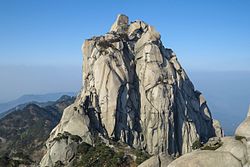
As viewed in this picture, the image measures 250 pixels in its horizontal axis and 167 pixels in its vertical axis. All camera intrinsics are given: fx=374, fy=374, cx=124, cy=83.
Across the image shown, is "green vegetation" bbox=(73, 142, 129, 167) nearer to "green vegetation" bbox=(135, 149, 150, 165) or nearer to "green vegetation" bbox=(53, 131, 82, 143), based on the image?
"green vegetation" bbox=(53, 131, 82, 143)

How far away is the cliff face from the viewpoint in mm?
76562

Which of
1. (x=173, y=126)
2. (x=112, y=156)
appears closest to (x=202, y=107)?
(x=173, y=126)

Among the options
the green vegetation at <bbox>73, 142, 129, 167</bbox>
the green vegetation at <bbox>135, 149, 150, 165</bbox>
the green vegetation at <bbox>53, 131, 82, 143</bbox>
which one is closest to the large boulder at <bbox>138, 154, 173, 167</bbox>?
the green vegetation at <bbox>135, 149, 150, 165</bbox>

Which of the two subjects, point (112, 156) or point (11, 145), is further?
point (11, 145)

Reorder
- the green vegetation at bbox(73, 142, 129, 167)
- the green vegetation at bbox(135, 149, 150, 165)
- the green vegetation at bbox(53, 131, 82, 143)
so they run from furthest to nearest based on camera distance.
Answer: the green vegetation at bbox(53, 131, 82, 143) → the green vegetation at bbox(73, 142, 129, 167) → the green vegetation at bbox(135, 149, 150, 165)

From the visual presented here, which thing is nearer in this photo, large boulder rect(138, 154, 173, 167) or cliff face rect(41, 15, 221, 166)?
large boulder rect(138, 154, 173, 167)

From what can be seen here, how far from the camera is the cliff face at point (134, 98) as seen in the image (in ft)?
251

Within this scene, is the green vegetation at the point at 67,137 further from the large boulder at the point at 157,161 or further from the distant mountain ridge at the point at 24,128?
the distant mountain ridge at the point at 24,128

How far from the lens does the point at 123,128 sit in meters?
78.4

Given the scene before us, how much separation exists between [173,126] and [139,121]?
793 cm

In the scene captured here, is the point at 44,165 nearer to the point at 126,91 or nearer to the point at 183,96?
the point at 126,91

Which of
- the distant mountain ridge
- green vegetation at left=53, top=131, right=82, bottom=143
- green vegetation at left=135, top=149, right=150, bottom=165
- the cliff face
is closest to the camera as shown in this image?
green vegetation at left=135, top=149, right=150, bottom=165

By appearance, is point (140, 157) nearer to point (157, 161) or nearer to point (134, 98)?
point (157, 161)

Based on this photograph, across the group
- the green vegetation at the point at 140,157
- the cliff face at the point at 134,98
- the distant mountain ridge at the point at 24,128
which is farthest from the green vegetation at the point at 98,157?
the distant mountain ridge at the point at 24,128
